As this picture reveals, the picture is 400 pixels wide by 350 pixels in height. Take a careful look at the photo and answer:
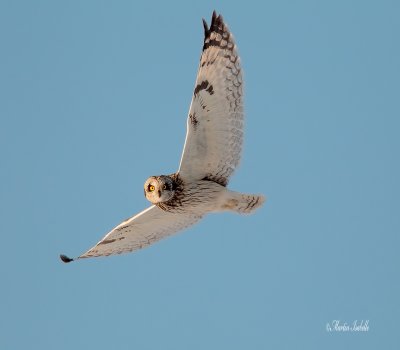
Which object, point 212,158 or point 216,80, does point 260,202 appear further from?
point 216,80

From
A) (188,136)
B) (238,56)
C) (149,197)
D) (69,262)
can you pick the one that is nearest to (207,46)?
(238,56)

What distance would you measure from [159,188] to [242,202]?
97cm

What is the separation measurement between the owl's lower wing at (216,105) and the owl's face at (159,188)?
0.22 m

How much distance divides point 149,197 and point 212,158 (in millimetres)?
721

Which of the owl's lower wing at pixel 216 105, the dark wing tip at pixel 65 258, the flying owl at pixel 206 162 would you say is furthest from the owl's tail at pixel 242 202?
the dark wing tip at pixel 65 258

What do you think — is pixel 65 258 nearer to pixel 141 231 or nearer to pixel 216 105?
pixel 141 231

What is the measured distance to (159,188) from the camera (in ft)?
25.4

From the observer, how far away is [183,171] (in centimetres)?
791

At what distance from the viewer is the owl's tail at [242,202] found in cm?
815

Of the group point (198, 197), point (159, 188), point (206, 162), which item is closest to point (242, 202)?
point (198, 197)

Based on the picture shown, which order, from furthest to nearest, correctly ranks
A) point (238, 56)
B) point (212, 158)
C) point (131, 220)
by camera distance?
point (131, 220) < point (212, 158) < point (238, 56)

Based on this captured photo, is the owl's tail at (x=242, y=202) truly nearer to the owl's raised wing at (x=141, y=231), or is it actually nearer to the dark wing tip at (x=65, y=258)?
the owl's raised wing at (x=141, y=231)

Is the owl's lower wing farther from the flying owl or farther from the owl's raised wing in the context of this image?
the owl's raised wing

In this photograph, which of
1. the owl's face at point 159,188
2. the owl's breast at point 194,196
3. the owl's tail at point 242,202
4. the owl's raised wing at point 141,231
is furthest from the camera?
the owl's raised wing at point 141,231
